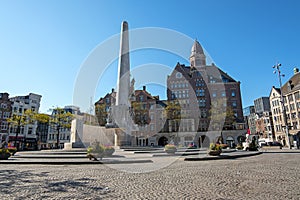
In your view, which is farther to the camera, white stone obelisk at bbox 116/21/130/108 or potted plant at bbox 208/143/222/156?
white stone obelisk at bbox 116/21/130/108

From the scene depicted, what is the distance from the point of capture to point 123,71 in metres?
26.4

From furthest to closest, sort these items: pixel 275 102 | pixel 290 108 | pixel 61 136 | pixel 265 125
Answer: pixel 265 125 < pixel 61 136 < pixel 275 102 < pixel 290 108

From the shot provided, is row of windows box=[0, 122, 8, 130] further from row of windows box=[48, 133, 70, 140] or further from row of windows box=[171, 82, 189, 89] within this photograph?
row of windows box=[171, 82, 189, 89]

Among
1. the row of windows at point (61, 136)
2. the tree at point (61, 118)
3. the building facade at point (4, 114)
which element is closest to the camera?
the tree at point (61, 118)

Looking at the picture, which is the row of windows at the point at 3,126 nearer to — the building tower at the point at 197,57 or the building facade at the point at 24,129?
the building facade at the point at 24,129

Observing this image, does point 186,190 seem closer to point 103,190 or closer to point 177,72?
point 103,190

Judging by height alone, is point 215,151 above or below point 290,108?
below

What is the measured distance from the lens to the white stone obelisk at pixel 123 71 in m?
25.6

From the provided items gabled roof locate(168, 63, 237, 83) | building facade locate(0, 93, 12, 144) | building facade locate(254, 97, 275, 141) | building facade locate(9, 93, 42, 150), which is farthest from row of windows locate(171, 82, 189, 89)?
building facade locate(0, 93, 12, 144)

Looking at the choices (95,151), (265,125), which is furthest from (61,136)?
(265,125)

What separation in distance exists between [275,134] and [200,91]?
30.4 metres

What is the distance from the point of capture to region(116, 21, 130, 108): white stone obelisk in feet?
84.1

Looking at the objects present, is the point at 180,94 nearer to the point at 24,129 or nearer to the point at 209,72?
the point at 209,72

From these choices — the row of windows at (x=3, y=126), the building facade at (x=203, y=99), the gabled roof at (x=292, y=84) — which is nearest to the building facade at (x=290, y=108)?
the gabled roof at (x=292, y=84)
